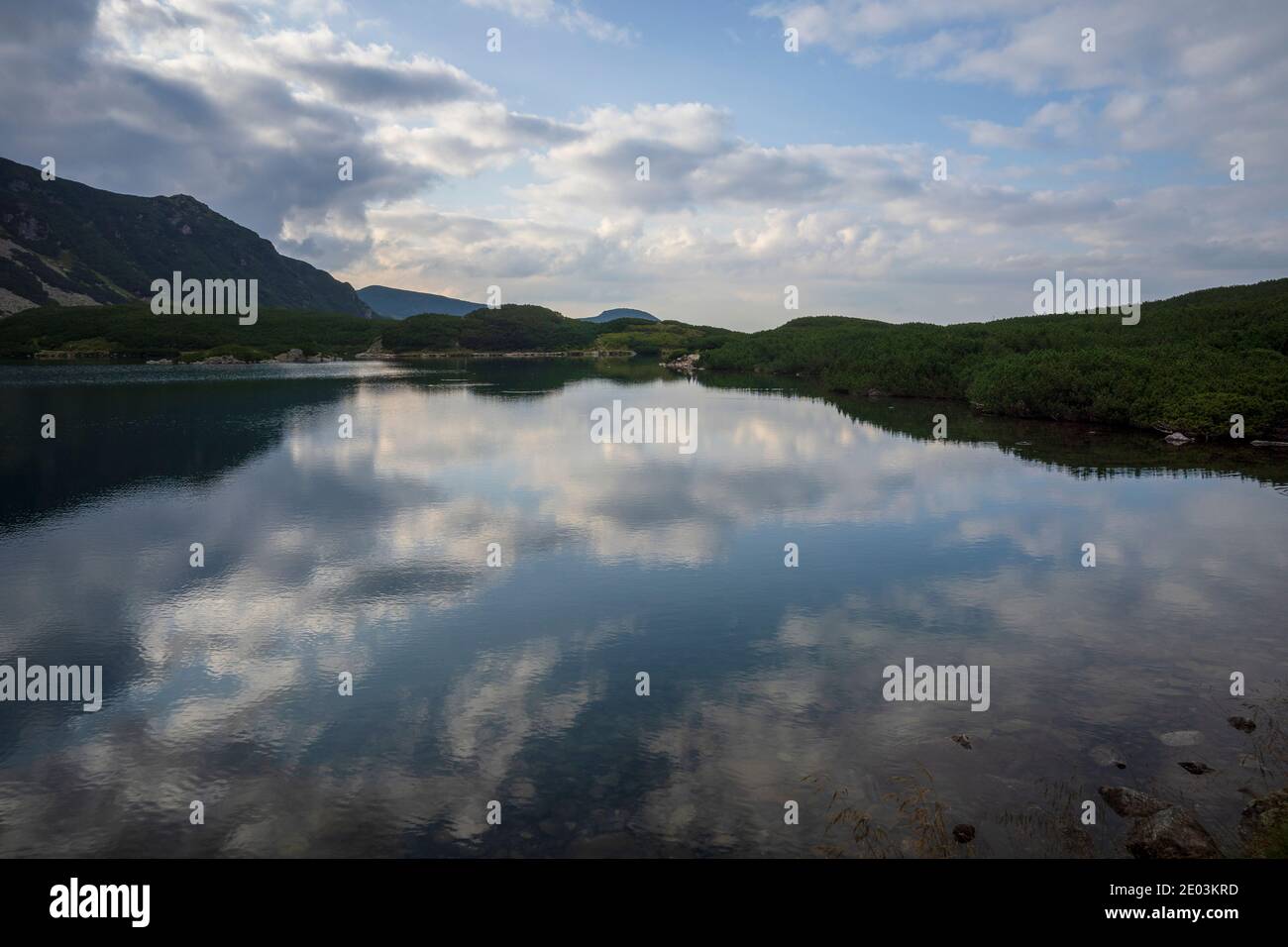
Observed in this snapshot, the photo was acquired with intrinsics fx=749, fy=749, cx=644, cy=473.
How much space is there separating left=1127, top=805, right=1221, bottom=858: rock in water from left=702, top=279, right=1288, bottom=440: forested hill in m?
66.9

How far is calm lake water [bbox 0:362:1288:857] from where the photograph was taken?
1521 cm

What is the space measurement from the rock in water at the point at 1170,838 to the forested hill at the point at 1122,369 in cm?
6686

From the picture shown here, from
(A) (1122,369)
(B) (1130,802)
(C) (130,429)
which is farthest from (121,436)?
(A) (1122,369)

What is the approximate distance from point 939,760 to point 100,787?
1834cm

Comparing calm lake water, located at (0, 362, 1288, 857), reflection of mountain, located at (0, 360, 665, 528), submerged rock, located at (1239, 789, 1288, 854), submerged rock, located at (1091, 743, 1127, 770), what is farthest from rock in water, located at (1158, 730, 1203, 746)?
reflection of mountain, located at (0, 360, 665, 528)

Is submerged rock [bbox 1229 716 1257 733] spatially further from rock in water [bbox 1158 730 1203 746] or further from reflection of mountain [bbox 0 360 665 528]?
reflection of mountain [bbox 0 360 665 528]

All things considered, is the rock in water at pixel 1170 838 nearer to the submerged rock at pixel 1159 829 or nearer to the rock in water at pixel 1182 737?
the submerged rock at pixel 1159 829

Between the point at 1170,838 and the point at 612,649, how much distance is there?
1445 centimetres

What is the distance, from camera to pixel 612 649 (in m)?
23.5

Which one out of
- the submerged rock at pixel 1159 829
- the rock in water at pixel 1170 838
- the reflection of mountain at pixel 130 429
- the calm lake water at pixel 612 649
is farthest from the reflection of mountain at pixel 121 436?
the rock in water at pixel 1170 838

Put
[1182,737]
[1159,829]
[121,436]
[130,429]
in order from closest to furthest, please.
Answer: [1159,829] < [1182,737] < [121,436] < [130,429]

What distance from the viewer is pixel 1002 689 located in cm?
2086

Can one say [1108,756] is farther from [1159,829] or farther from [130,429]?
[130,429]
